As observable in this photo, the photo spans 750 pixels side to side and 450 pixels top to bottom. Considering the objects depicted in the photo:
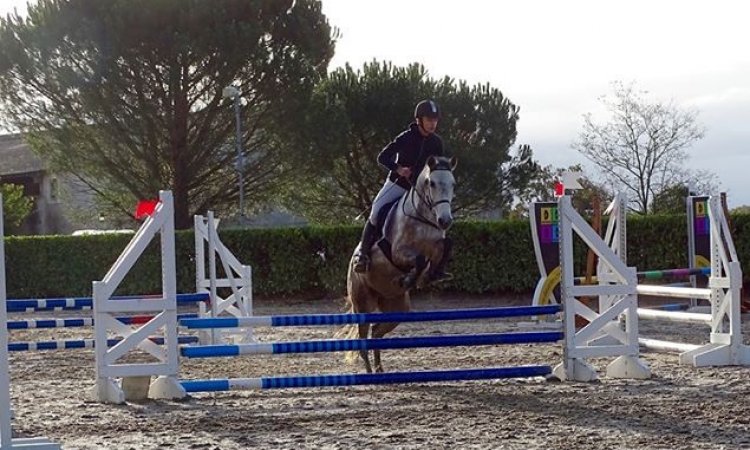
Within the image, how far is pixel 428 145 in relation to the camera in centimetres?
945

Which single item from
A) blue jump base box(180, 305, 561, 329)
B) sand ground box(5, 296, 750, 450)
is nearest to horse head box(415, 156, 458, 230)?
blue jump base box(180, 305, 561, 329)

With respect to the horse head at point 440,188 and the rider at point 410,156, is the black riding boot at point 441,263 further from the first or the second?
the horse head at point 440,188

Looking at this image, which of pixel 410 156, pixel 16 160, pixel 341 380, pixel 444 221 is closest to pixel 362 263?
pixel 410 156

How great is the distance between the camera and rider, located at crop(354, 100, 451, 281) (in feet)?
30.2

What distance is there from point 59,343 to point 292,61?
71.8 ft

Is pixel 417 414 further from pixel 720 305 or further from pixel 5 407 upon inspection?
pixel 720 305

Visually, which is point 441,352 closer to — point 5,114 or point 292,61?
point 292,61

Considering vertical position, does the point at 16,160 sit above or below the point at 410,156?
above

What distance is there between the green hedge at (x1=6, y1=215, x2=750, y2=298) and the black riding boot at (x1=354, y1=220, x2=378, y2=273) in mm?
12454

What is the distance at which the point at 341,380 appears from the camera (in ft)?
25.3

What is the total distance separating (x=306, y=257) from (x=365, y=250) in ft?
44.6

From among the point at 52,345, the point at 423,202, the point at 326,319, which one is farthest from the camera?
the point at 52,345

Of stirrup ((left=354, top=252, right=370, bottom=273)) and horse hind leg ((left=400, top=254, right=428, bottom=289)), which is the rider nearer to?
stirrup ((left=354, top=252, right=370, bottom=273))

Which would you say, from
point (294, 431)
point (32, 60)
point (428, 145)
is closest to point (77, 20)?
point (32, 60)
